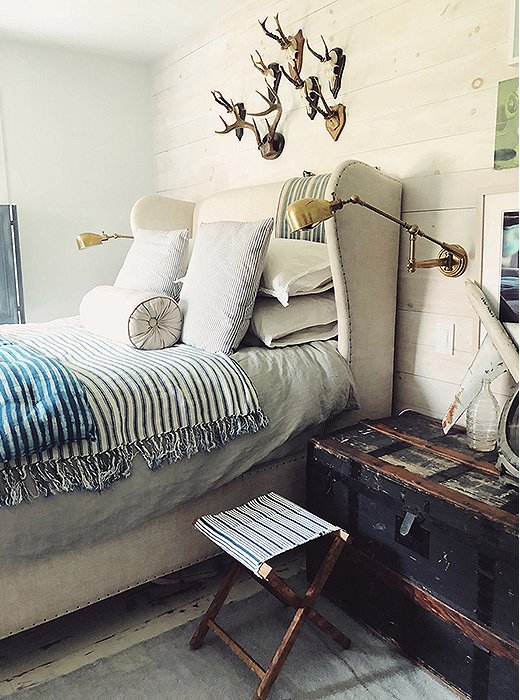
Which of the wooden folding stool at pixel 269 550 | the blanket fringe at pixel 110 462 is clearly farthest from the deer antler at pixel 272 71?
the wooden folding stool at pixel 269 550

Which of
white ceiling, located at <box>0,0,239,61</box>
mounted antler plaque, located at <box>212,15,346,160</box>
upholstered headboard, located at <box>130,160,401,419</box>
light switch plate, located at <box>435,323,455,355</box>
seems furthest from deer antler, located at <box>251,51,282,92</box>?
light switch plate, located at <box>435,323,455,355</box>

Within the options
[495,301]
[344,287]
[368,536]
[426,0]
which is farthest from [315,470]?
[426,0]

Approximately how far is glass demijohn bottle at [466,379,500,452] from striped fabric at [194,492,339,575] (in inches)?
19.0

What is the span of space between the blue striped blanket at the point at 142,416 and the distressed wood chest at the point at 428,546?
12.0 inches

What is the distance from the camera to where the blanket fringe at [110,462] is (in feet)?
4.66

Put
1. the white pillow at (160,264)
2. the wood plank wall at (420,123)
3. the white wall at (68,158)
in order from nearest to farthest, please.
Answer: the wood plank wall at (420,123) < the white pillow at (160,264) < the white wall at (68,158)

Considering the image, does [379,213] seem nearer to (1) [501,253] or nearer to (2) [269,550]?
(1) [501,253]

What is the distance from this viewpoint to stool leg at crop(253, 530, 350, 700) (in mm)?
1441

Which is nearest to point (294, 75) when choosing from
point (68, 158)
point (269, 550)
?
point (68, 158)

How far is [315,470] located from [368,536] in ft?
0.86

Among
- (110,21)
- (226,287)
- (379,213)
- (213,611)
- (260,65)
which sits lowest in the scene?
(213,611)

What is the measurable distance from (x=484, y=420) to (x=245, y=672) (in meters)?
0.93

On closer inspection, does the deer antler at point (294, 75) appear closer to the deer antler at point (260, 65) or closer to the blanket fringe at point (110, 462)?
the deer antler at point (260, 65)

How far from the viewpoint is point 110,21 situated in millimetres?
2975
